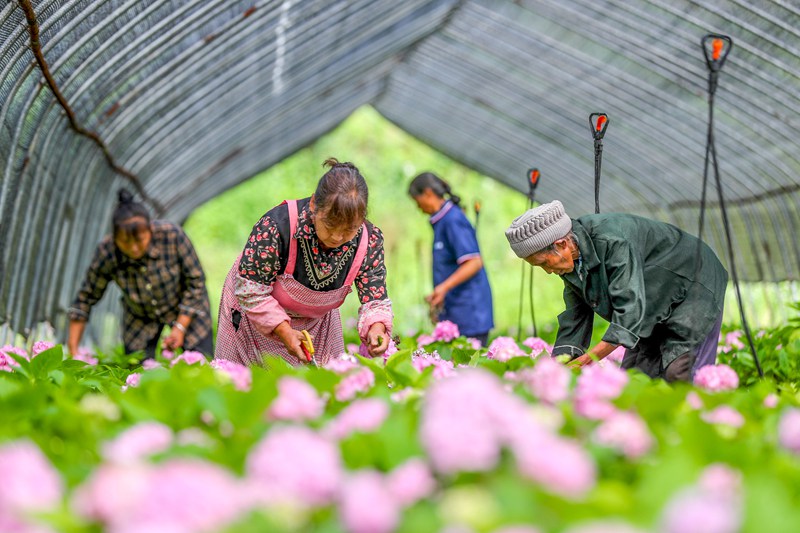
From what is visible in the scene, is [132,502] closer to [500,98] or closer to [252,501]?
[252,501]

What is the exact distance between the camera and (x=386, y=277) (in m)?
6.33

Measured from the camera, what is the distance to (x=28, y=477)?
4.31ft

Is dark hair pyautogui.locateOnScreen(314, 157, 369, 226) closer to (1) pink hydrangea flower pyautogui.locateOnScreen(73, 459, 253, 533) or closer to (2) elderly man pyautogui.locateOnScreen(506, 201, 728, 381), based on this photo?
(2) elderly man pyautogui.locateOnScreen(506, 201, 728, 381)

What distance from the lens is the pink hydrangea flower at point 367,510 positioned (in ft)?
4.13

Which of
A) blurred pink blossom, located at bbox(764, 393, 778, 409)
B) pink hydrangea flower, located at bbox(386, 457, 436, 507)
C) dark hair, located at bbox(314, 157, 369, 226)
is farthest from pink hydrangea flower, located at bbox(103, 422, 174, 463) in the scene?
dark hair, located at bbox(314, 157, 369, 226)

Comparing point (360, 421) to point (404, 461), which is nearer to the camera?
point (404, 461)

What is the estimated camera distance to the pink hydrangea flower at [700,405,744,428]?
2.06 m

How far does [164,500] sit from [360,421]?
0.57m

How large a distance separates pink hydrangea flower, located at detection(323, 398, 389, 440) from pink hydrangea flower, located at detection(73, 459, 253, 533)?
1.45 feet

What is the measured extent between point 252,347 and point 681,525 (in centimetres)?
329

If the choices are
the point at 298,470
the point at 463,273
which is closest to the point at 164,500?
the point at 298,470

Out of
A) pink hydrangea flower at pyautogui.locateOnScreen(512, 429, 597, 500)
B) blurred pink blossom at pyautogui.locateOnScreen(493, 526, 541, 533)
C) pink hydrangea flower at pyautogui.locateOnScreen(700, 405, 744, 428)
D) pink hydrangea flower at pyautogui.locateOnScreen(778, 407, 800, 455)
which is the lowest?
blurred pink blossom at pyautogui.locateOnScreen(493, 526, 541, 533)

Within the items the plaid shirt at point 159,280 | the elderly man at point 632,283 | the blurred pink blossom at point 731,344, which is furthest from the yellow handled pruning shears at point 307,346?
the blurred pink blossom at point 731,344

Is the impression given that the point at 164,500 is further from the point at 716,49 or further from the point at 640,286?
the point at 716,49
